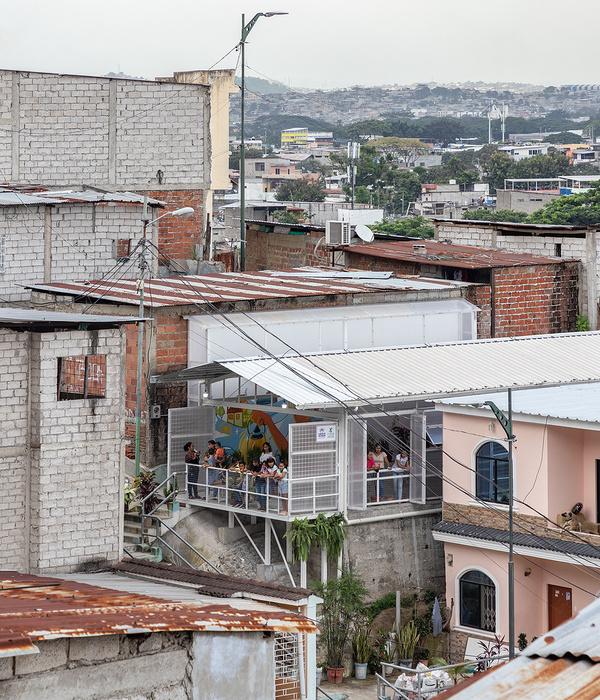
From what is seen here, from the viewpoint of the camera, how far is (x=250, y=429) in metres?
25.6

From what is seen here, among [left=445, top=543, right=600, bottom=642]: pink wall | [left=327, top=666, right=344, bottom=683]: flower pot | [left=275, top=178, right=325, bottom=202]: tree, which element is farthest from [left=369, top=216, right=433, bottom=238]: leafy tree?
[left=327, top=666, right=344, bottom=683]: flower pot

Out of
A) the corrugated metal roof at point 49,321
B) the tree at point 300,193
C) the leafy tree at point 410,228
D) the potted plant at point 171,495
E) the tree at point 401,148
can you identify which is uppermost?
the tree at point 401,148

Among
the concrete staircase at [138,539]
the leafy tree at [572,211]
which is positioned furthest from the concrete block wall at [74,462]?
the leafy tree at [572,211]

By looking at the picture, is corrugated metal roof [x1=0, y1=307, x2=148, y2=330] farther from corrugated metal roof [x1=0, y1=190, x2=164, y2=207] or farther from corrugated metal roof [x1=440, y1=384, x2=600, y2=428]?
corrugated metal roof [x1=0, y1=190, x2=164, y2=207]

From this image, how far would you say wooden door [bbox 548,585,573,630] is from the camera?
23078 millimetres

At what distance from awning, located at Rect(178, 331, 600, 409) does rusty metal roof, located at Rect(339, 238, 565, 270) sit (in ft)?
16.1

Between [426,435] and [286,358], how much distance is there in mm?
3210

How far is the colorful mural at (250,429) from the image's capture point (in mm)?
25391

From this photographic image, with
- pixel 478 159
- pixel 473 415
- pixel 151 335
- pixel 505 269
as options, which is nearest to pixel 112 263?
pixel 151 335

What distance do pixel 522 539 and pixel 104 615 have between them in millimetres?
11540

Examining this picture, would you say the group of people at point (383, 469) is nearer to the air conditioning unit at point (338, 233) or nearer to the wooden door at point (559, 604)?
the wooden door at point (559, 604)

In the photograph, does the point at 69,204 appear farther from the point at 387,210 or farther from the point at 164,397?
the point at 387,210

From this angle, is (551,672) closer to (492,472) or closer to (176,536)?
(492,472)

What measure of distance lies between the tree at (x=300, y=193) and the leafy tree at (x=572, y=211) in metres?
43.1
